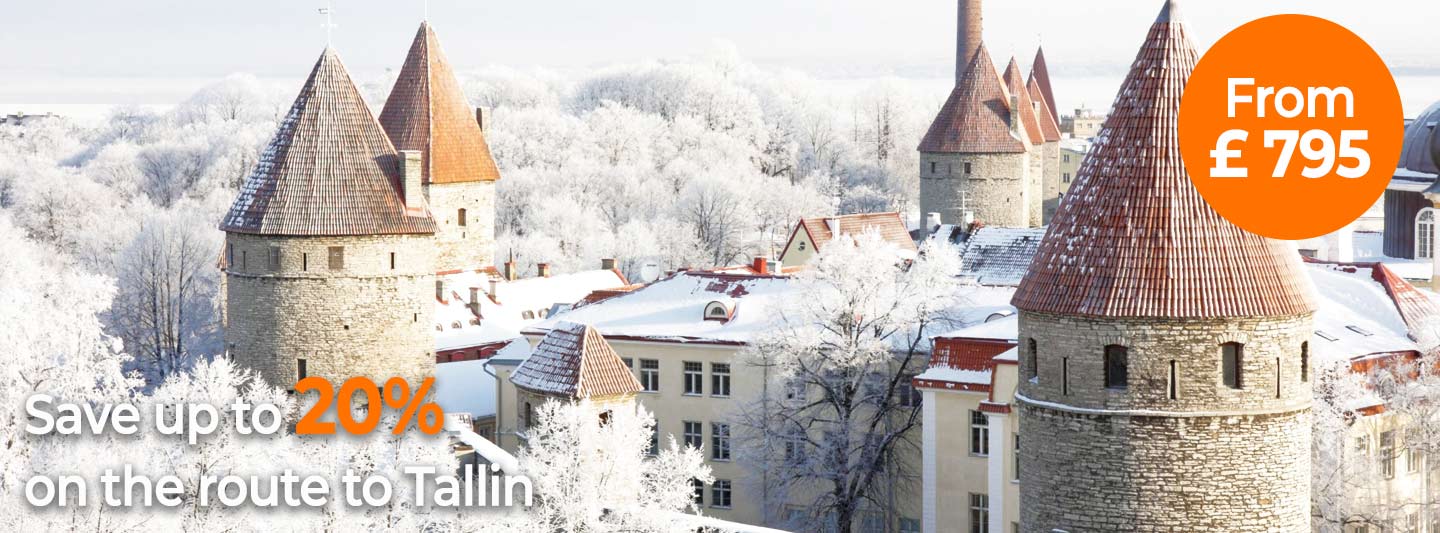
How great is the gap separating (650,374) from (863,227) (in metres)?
17.0

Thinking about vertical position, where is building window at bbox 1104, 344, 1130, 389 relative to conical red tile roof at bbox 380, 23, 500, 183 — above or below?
below

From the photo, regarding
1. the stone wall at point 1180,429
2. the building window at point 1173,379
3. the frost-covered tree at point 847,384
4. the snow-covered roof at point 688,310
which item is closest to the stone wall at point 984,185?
the snow-covered roof at point 688,310

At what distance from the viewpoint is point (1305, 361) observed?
22203 mm

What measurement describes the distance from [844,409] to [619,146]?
203ft

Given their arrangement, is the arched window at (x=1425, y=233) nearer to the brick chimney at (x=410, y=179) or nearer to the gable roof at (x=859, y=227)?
the gable roof at (x=859, y=227)

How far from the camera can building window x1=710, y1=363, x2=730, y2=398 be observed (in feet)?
131

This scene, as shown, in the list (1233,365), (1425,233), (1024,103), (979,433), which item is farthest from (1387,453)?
(1024,103)

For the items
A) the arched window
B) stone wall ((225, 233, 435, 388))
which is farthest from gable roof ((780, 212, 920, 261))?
stone wall ((225, 233, 435, 388))

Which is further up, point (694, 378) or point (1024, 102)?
point (1024, 102)

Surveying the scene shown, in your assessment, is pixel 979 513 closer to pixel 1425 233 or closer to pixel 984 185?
pixel 1425 233

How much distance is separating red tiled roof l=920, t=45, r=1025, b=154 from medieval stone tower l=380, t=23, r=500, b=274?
1895 cm

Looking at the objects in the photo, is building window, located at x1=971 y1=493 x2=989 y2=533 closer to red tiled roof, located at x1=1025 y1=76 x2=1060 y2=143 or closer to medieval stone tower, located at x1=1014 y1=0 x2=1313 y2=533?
medieval stone tower, located at x1=1014 y1=0 x2=1313 y2=533

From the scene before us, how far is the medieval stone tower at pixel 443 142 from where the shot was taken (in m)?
50.9

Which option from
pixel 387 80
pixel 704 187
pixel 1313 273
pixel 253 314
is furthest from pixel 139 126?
pixel 1313 273
